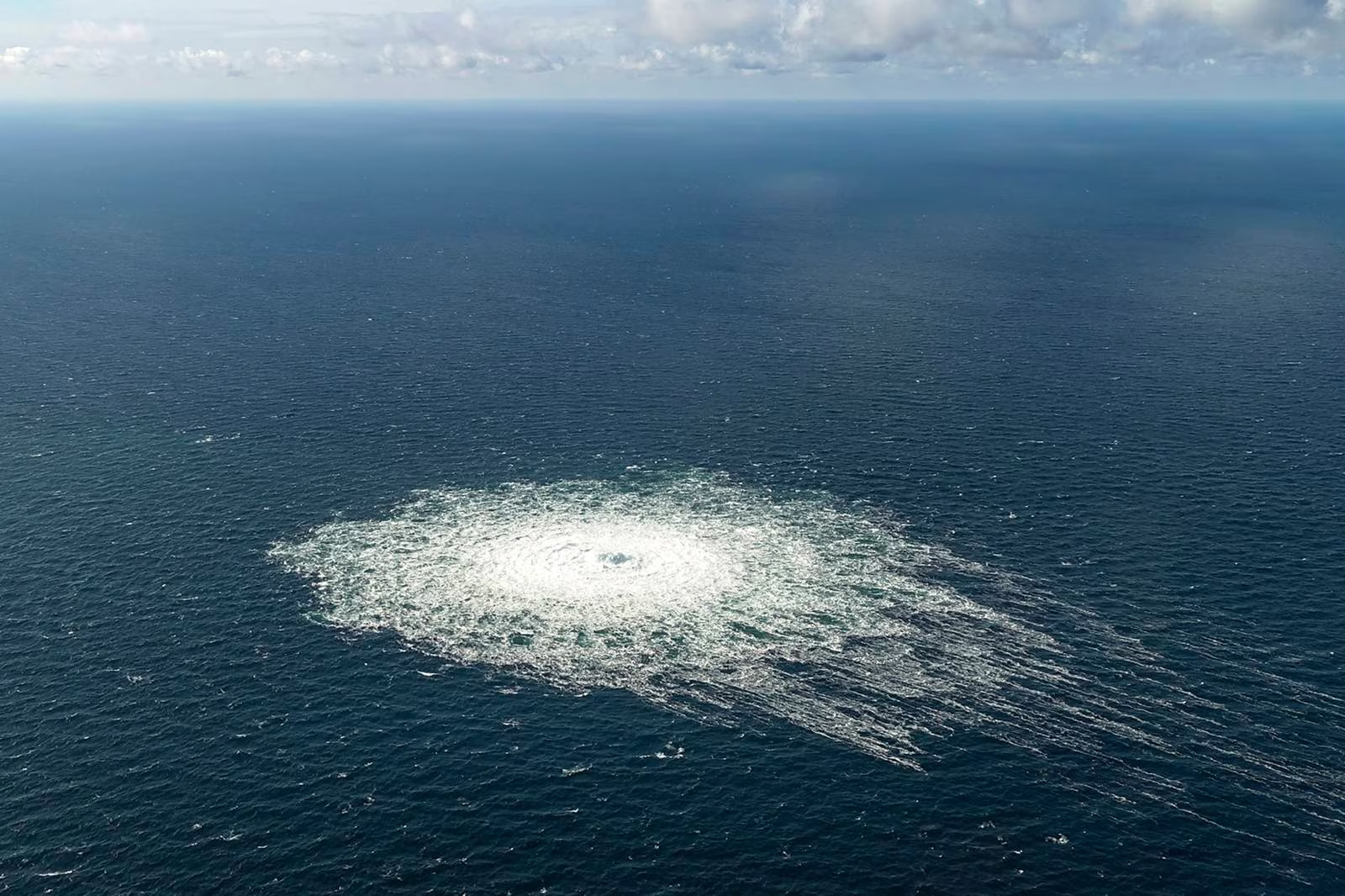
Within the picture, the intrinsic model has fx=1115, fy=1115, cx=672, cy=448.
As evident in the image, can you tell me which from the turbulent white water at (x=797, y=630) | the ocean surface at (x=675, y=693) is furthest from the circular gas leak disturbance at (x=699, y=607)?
the ocean surface at (x=675, y=693)

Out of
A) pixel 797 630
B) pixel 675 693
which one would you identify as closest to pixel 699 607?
pixel 797 630

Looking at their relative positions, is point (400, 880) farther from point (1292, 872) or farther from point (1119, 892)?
point (1292, 872)

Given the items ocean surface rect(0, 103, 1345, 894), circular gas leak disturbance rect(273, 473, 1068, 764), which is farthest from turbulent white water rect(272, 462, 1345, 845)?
ocean surface rect(0, 103, 1345, 894)

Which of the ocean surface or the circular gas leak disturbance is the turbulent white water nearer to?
the circular gas leak disturbance

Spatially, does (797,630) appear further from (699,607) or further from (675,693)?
(675,693)

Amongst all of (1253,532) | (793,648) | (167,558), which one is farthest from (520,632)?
(1253,532)

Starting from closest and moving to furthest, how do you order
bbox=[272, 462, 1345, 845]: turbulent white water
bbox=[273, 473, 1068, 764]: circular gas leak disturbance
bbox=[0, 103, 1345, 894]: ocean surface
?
bbox=[0, 103, 1345, 894]: ocean surface, bbox=[272, 462, 1345, 845]: turbulent white water, bbox=[273, 473, 1068, 764]: circular gas leak disturbance
